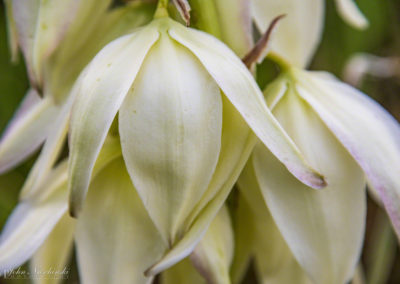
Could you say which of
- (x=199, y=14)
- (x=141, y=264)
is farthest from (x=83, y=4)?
(x=141, y=264)

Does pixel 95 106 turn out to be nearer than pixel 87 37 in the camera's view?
Yes

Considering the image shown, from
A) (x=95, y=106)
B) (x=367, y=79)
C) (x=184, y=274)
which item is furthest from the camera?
(x=367, y=79)

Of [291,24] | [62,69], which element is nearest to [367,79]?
[291,24]

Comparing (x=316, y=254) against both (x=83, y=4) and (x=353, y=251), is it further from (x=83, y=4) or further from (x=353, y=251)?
(x=83, y=4)

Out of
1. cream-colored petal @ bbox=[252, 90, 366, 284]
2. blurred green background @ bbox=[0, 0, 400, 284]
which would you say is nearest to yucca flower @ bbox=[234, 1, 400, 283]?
cream-colored petal @ bbox=[252, 90, 366, 284]

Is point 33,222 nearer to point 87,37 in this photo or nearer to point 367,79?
point 87,37

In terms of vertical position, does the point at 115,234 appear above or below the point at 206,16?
below

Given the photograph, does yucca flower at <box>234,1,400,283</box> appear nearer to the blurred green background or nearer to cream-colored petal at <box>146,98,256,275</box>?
cream-colored petal at <box>146,98,256,275</box>
